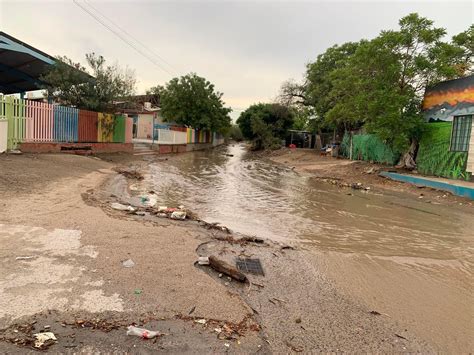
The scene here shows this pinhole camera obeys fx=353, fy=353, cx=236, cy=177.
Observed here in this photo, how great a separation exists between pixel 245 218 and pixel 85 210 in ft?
11.8

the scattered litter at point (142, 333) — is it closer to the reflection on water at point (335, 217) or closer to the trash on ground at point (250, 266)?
the trash on ground at point (250, 266)

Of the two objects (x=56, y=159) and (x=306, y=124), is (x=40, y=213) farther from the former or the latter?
(x=306, y=124)

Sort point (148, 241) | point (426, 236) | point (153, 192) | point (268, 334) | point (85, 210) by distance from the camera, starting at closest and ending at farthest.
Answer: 1. point (268, 334)
2. point (148, 241)
3. point (85, 210)
4. point (426, 236)
5. point (153, 192)

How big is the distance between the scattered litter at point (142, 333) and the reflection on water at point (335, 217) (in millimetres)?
4178

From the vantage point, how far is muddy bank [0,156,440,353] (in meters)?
2.93

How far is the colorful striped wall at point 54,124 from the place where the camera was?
13.4 meters

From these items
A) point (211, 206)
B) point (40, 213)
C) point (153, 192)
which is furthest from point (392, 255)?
point (153, 192)

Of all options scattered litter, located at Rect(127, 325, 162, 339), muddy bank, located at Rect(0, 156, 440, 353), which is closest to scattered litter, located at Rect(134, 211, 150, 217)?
muddy bank, located at Rect(0, 156, 440, 353)

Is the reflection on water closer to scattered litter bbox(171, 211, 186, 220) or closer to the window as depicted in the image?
scattered litter bbox(171, 211, 186, 220)

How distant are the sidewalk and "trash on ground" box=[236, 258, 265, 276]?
10.3 m

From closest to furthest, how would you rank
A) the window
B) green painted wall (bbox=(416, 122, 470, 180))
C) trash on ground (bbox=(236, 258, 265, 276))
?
trash on ground (bbox=(236, 258, 265, 276))
the window
green painted wall (bbox=(416, 122, 470, 180))

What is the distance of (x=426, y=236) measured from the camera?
7703 millimetres

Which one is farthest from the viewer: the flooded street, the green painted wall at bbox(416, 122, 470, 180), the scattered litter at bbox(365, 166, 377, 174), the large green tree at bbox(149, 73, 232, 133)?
the large green tree at bbox(149, 73, 232, 133)

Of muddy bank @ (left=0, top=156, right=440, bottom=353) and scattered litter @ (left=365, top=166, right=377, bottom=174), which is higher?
scattered litter @ (left=365, top=166, right=377, bottom=174)
